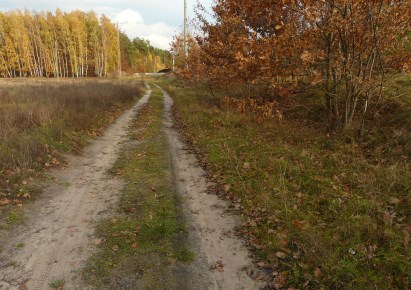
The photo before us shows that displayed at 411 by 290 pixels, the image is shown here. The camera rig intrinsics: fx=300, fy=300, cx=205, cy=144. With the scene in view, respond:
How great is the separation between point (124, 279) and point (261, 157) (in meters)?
5.86

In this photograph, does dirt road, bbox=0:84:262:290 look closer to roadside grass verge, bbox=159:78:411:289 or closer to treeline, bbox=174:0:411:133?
roadside grass verge, bbox=159:78:411:289

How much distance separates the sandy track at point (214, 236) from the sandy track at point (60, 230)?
1747mm

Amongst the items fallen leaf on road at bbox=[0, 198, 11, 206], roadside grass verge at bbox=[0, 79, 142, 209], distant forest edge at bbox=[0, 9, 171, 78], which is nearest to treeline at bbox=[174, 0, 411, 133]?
roadside grass verge at bbox=[0, 79, 142, 209]

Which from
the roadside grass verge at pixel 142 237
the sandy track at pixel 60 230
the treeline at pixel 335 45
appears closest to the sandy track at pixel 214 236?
the roadside grass verge at pixel 142 237

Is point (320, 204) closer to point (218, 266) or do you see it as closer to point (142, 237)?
point (218, 266)

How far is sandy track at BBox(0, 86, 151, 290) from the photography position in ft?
14.1

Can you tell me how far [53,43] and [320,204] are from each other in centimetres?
7198

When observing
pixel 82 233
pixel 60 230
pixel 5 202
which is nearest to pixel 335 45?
pixel 82 233

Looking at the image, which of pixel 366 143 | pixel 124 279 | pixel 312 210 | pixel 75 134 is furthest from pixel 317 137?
pixel 75 134

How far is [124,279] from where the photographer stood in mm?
4258

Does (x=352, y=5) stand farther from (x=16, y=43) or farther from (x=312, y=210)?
(x=16, y=43)

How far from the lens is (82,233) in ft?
17.8

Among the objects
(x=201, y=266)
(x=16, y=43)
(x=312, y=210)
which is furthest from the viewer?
(x=16, y=43)

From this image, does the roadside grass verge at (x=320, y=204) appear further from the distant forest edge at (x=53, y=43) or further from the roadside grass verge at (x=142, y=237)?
the distant forest edge at (x=53, y=43)
